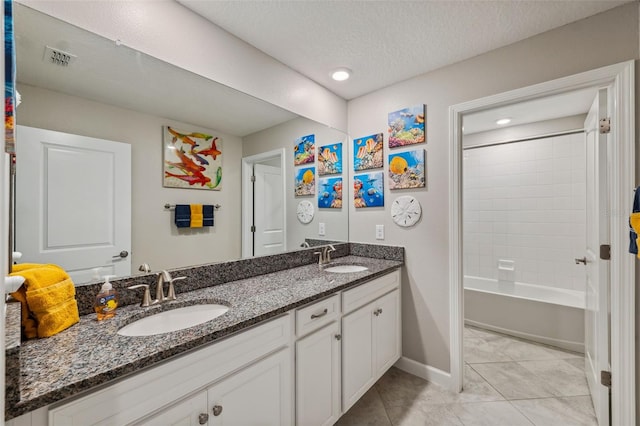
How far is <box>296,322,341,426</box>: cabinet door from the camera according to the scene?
4.40 feet

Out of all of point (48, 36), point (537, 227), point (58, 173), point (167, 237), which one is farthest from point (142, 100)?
point (537, 227)

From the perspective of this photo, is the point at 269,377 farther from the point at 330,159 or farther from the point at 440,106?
the point at 440,106

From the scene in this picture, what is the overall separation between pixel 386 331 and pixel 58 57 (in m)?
2.32

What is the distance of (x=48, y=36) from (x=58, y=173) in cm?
55

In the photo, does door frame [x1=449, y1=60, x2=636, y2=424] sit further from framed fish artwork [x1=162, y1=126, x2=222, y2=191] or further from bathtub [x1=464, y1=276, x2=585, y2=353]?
framed fish artwork [x1=162, y1=126, x2=222, y2=191]

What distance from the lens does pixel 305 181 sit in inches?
90.6

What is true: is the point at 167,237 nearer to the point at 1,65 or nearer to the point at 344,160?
the point at 1,65

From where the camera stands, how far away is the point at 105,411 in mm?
759

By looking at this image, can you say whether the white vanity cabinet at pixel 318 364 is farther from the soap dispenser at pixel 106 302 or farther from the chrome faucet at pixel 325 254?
the soap dispenser at pixel 106 302

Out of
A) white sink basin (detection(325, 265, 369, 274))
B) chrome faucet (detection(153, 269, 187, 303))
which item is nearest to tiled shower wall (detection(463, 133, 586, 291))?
white sink basin (detection(325, 265, 369, 274))

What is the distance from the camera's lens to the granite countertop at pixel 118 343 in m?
0.68

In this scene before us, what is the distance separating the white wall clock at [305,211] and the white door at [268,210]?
0.18m

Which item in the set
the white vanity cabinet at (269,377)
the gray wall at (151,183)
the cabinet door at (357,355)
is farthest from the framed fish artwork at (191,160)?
the cabinet door at (357,355)

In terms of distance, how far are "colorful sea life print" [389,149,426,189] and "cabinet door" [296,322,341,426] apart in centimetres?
123
